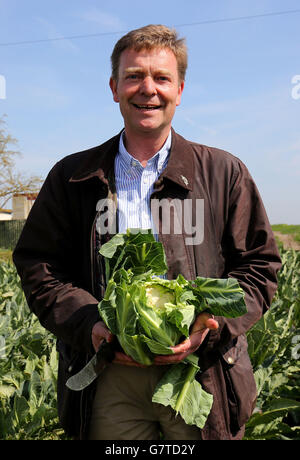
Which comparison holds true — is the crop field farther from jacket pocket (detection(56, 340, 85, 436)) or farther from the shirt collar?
the shirt collar

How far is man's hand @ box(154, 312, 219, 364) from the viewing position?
192cm

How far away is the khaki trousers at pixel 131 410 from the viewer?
211 cm

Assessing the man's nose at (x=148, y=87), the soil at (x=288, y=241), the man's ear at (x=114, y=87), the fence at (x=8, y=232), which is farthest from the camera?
Result: the fence at (x=8, y=232)

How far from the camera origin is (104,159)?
2.32m

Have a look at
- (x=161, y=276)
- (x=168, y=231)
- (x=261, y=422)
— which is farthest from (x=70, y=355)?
(x=261, y=422)

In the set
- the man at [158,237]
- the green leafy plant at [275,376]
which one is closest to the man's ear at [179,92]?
the man at [158,237]

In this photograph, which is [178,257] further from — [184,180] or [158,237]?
[184,180]

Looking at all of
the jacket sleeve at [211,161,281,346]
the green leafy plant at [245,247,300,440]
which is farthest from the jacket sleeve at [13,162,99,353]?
the green leafy plant at [245,247,300,440]

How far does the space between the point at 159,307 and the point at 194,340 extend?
0.61 feet

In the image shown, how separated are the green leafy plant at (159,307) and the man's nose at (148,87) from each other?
58cm

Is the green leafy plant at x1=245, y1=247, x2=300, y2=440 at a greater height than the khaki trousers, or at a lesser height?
lesser

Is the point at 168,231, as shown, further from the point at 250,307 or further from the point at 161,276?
the point at 250,307

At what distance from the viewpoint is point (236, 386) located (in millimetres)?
2160

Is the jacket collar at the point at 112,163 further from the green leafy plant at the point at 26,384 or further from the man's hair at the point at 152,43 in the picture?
the green leafy plant at the point at 26,384
